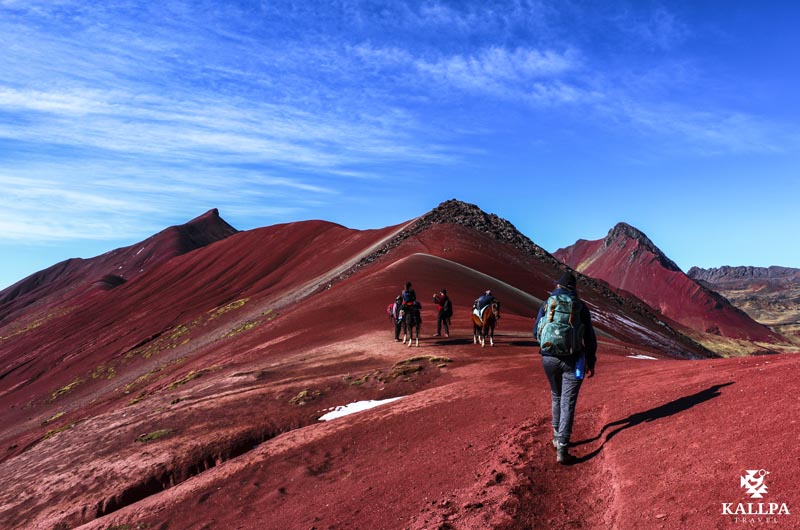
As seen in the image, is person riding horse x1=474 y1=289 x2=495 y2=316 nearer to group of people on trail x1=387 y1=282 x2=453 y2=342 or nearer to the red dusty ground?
group of people on trail x1=387 y1=282 x2=453 y2=342

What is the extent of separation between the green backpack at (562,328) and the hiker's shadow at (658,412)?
55.4 inches

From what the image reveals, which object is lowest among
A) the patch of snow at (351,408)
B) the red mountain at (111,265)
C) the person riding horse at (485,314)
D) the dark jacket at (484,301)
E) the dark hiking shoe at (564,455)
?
the patch of snow at (351,408)

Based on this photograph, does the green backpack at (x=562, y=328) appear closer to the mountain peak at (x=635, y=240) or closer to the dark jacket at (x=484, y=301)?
the dark jacket at (x=484, y=301)

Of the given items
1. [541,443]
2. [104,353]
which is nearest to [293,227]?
[104,353]

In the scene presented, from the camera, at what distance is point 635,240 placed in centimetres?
13575

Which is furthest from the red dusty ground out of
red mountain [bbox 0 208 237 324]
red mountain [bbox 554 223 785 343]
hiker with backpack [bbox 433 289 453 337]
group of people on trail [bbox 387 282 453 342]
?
red mountain [bbox 0 208 237 324]

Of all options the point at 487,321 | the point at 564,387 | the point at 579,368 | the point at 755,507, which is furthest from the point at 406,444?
the point at 487,321

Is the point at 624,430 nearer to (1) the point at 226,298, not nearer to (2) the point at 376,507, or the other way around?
(2) the point at 376,507

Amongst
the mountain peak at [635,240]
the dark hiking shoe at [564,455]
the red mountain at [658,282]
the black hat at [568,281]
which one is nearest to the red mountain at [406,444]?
the dark hiking shoe at [564,455]

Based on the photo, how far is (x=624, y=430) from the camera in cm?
748

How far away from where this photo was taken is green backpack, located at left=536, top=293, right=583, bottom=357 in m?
7.09

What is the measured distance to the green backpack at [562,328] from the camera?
709 centimetres

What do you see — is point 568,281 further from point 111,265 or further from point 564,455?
point 111,265

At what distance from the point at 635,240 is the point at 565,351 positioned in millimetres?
140470
